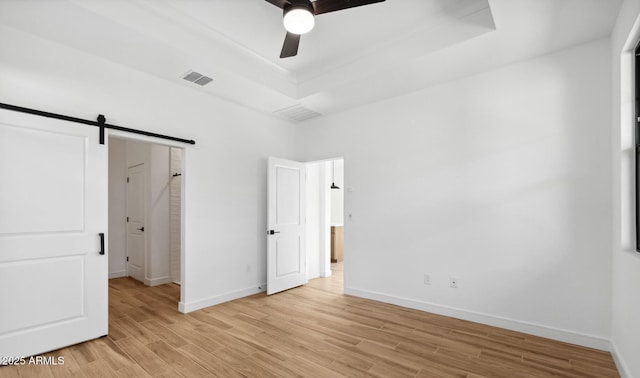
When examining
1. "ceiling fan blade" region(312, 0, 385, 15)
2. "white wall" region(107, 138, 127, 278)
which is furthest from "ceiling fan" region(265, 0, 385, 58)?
"white wall" region(107, 138, 127, 278)

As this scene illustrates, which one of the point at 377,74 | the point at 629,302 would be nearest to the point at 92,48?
the point at 377,74

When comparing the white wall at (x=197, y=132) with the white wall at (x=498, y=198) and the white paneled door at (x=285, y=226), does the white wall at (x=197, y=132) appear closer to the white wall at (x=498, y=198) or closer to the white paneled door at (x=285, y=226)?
the white paneled door at (x=285, y=226)

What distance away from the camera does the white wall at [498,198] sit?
9.44 feet

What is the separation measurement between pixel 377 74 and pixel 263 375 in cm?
325

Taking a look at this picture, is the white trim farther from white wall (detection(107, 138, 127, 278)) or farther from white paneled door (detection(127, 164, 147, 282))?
white wall (detection(107, 138, 127, 278))

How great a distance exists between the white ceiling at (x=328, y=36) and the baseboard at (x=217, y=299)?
278 cm

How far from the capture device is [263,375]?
2.38 m

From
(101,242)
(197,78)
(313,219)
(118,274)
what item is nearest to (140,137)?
(197,78)

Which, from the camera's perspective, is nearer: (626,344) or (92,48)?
(626,344)

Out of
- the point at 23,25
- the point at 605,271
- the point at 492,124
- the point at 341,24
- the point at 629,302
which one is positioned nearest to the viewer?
the point at 629,302

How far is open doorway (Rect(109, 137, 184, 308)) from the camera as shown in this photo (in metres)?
5.24

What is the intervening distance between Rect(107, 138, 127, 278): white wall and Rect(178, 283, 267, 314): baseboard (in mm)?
2768

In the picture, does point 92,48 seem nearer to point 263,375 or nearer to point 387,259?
point 263,375

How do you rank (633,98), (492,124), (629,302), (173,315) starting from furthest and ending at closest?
(173,315)
(492,124)
(633,98)
(629,302)
